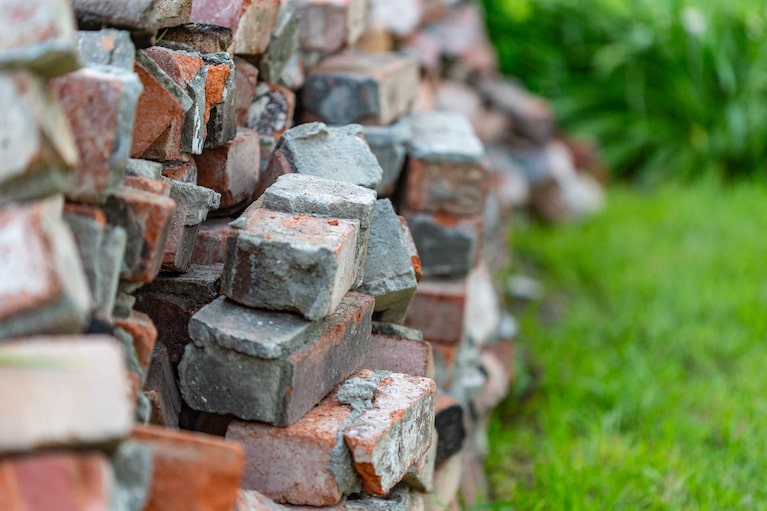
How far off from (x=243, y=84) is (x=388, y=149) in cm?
46

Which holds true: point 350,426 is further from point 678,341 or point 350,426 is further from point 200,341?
point 678,341

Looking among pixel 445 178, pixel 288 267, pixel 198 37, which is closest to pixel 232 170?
pixel 198 37

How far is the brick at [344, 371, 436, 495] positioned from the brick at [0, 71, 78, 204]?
656 millimetres

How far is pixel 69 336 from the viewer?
4.09 ft

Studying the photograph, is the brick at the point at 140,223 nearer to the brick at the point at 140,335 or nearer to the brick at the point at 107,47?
the brick at the point at 140,335

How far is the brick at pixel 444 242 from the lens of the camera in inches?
100

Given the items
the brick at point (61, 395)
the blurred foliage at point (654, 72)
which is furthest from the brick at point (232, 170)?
the blurred foliage at point (654, 72)

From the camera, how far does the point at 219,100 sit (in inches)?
73.2

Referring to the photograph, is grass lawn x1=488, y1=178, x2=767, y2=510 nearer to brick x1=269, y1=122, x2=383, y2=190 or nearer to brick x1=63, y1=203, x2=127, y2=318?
brick x1=269, y1=122, x2=383, y2=190

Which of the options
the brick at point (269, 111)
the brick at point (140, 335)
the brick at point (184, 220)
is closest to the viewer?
the brick at point (140, 335)

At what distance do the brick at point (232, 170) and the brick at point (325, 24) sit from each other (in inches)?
25.9

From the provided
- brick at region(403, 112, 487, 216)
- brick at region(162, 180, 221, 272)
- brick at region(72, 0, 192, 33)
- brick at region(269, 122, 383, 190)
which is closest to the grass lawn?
brick at region(403, 112, 487, 216)

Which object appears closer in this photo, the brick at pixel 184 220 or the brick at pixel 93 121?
the brick at pixel 93 121

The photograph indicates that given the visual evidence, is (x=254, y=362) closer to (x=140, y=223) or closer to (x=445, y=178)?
(x=140, y=223)
